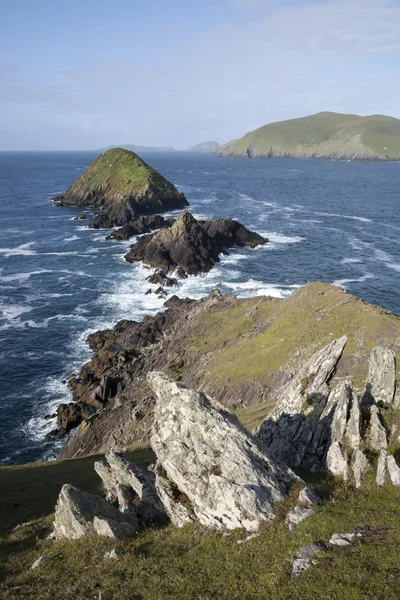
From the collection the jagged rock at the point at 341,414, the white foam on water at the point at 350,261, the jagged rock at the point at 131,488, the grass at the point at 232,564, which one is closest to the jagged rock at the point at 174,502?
the grass at the point at 232,564

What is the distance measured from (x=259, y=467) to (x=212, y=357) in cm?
3647

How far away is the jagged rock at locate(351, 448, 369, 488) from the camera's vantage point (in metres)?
23.4

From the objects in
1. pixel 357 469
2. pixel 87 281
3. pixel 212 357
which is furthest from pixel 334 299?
pixel 87 281

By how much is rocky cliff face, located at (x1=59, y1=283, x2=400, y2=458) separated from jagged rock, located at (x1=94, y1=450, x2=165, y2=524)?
12.4 m

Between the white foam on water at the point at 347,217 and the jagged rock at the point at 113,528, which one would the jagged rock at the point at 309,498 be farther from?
the white foam on water at the point at 347,217

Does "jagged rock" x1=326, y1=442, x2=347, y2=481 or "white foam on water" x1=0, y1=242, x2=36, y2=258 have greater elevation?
"white foam on water" x1=0, y1=242, x2=36, y2=258

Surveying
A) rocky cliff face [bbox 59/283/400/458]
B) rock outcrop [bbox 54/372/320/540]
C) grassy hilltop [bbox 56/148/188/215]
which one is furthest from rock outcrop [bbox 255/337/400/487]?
grassy hilltop [bbox 56/148/188/215]

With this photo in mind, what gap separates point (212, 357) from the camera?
192 feet

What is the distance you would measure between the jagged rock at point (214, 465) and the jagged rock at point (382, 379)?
10.2 m

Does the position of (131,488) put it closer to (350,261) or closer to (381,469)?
(381,469)

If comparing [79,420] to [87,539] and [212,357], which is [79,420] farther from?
[87,539]

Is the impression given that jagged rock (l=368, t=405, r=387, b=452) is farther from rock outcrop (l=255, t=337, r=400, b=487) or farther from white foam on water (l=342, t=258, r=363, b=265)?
white foam on water (l=342, t=258, r=363, b=265)

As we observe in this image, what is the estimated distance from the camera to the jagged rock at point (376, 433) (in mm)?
25312

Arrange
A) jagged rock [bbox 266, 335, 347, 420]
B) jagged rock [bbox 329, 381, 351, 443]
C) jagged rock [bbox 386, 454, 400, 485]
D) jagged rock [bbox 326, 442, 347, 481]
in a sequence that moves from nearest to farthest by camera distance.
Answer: jagged rock [bbox 386, 454, 400, 485] < jagged rock [bbox 326, 442, 347, 481] < jagged rock [bbox 329, 381, 351, 443] < jagged rock [bbox 266, 335, 347, 420]
